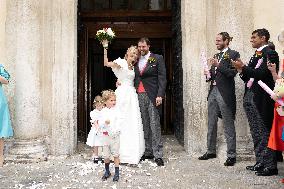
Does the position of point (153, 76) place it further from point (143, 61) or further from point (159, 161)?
point (159, 161)

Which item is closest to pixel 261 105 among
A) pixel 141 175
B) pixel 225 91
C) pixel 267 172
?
pixel 225 91

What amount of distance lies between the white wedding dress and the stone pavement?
24 cm

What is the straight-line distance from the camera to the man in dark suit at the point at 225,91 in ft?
17.1

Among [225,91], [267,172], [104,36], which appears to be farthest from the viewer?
[225,91]

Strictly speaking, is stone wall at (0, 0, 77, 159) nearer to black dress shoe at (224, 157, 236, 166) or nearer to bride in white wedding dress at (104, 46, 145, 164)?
bride in white wedding dress at (104, 46, 145, 164)

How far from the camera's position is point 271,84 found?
4.66 meters

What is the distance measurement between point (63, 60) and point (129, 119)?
1686 millimetres

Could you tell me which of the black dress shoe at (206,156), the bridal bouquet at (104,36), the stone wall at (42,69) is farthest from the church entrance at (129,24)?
the bridal bouquet at (104,36)

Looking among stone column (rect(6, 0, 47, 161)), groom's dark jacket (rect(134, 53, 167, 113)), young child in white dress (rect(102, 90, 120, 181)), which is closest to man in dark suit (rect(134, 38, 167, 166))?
groom's dark jacket (rect(134, 53, 167, 113))

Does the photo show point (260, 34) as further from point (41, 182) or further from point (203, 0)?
Answer: point (41, 182)

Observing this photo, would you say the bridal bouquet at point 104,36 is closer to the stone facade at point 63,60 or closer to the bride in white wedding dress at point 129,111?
the bride in white wedding dress at point 129,111

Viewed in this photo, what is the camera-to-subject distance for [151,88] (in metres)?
5.56

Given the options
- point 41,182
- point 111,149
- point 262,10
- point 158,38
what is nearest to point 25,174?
point 41,182

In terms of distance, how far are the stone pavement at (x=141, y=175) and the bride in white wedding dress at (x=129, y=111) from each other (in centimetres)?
25
